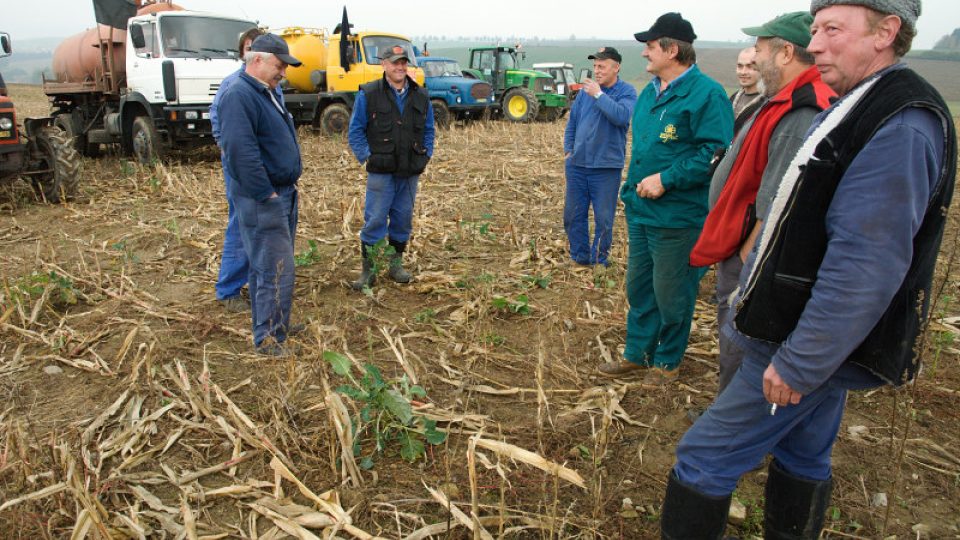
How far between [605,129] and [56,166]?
7166 millimetres

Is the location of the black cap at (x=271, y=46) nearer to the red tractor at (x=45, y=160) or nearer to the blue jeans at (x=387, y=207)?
the blue jeans at (x=387, y=207)

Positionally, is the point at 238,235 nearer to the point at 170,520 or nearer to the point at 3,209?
the point at 170,520

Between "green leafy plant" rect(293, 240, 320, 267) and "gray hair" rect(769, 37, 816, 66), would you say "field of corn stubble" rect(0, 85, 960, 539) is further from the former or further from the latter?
"gray hair" rect(769, 37, 816, 66)

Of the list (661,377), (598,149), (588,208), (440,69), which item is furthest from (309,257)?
(440,69)

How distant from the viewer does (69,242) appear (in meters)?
6.66

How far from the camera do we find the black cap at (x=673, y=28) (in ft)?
11.4

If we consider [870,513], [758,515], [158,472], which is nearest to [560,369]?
[758,515]

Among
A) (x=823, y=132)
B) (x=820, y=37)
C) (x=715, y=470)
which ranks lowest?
(x=715, y=470)

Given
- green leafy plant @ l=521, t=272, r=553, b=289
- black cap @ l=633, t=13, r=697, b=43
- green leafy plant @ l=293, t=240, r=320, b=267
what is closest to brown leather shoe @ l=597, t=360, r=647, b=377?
green leafy plant @ l=521, t=272, r=553, b=289

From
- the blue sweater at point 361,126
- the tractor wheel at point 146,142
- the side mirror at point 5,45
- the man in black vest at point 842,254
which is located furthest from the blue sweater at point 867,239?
the tractor wheel at point 146,142

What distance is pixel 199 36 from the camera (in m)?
10.8

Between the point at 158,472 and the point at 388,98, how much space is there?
10.8 feet

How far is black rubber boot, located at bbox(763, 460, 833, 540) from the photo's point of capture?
2.13 metres

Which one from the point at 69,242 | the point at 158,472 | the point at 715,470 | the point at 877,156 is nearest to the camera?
the point at 877,156
